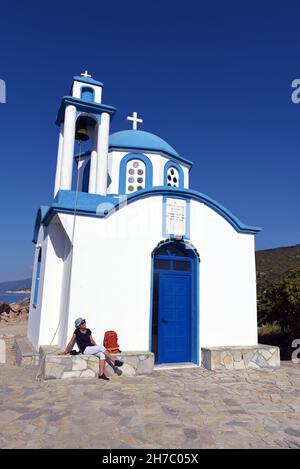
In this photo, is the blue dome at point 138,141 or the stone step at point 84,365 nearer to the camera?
the stone step at point 84,365

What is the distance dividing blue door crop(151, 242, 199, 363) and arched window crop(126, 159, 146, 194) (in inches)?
116

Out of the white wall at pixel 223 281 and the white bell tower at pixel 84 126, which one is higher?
the white bell tower at pixel 84 126

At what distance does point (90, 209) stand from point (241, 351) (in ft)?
15.0

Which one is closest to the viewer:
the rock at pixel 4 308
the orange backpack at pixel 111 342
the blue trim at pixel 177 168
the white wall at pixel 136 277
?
the orange backpack at pixel 111 342

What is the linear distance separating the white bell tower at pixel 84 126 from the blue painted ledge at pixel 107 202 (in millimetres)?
833

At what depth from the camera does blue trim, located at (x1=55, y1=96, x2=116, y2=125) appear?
8.54 m

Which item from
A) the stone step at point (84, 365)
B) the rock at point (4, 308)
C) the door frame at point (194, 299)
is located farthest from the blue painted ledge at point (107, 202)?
the rock at point (4, 308)

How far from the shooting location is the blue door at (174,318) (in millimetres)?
7340

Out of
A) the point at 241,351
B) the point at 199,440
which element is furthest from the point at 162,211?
the point at 199,440

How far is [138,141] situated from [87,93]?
209 centimetres

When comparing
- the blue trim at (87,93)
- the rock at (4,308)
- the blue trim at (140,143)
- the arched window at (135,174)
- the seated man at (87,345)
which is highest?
the blue trim at (87,93)

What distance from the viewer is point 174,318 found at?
7484 mm

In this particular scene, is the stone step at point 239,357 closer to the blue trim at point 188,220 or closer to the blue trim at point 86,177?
the blue trim at point 188,220

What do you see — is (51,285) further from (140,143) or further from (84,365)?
(140,143)
